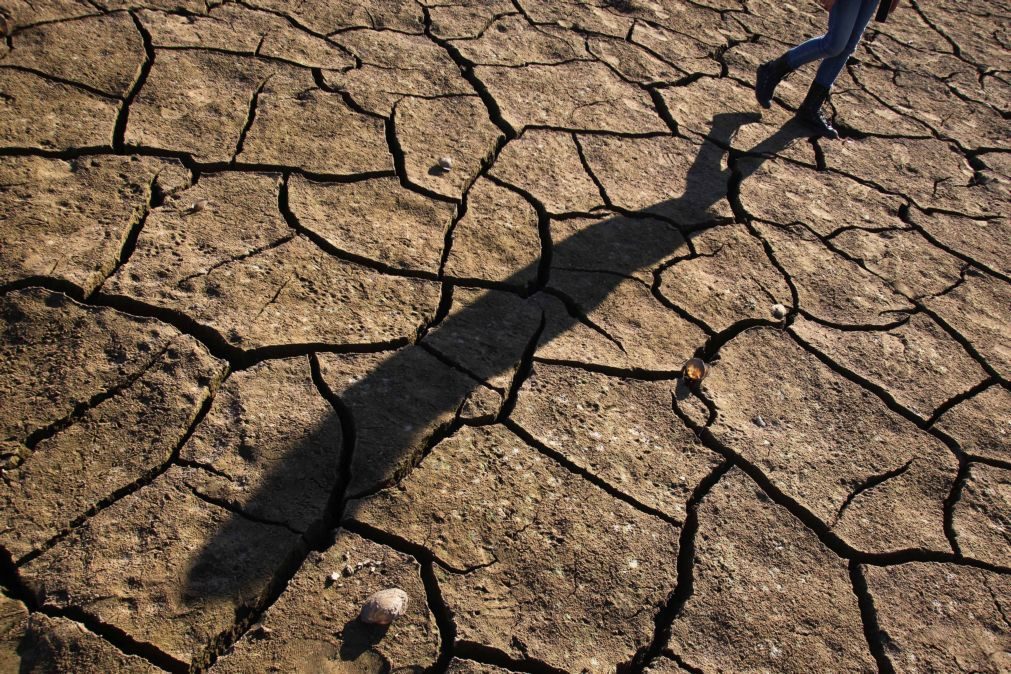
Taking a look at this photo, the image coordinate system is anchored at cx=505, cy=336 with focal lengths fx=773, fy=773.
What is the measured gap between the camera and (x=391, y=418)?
1.93 metres

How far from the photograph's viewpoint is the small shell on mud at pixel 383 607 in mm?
1553

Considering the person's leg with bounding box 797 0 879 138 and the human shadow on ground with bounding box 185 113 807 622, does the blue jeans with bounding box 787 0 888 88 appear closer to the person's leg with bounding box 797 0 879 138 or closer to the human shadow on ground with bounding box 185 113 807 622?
the person's leg with bounding box 797 0 879 138

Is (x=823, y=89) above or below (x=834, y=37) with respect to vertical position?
below

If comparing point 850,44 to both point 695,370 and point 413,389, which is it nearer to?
point 695,370

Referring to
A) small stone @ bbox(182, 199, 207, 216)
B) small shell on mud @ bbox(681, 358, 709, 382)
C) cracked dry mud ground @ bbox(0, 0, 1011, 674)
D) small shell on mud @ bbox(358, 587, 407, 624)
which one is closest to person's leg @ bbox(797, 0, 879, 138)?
cracked dry mud ground @ bbox(0, 0, 1011, 674)

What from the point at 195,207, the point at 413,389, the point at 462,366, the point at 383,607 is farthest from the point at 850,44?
the point at 383,607

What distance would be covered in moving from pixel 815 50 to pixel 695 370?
194 cm

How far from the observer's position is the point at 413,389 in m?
2.01

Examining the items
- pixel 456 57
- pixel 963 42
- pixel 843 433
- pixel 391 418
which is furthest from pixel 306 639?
pixel 963 42

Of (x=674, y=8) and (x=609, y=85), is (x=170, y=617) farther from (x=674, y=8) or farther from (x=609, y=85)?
(x=674, y=8)

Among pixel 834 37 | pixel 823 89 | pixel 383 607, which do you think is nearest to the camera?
pixel 383 607

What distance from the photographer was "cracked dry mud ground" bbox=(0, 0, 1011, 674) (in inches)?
63.5

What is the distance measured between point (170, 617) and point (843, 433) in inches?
70.5

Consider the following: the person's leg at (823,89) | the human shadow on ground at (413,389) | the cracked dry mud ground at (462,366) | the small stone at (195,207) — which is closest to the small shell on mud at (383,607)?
the cracked dry mud ground at (462,366)
